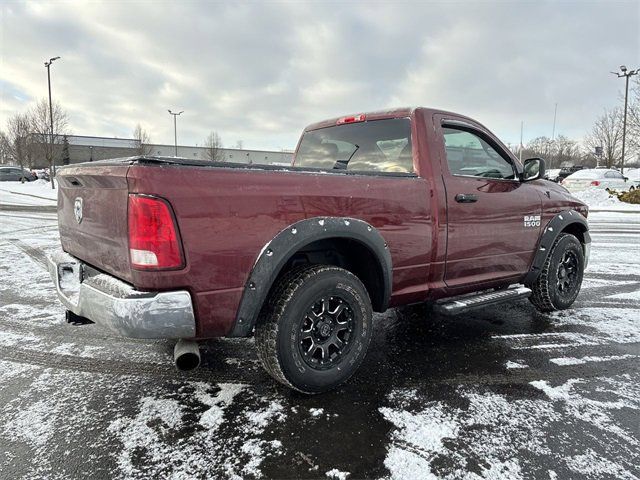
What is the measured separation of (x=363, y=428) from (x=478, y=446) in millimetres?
620

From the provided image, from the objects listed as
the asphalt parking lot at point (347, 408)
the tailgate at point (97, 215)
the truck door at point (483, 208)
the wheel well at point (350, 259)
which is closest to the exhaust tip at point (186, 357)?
the asphalt parking lot at point (347, 408)

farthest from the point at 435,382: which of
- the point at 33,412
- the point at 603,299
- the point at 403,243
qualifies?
the point at 603,299

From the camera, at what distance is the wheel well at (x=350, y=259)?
305 centimetres

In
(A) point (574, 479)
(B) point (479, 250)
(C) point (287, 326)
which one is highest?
(B) point (479, 250)

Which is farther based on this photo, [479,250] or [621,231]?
[621,231]

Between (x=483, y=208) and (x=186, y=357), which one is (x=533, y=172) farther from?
(x=186, y=357)

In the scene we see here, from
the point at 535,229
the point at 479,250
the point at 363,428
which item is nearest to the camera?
the point at 363,428

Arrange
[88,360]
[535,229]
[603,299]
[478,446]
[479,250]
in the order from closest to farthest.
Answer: [478,446]
[88,360]
[479,250]
[535,229]
[603,299]

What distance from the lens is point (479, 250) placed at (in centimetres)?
381

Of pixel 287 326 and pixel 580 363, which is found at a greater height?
pixel 287 326

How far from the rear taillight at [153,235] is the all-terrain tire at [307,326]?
2.27 feet

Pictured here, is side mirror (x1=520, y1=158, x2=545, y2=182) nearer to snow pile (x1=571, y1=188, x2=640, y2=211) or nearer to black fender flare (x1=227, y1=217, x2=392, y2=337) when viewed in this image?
black fender flare (x1=227, y1=217, x2=392, y2=337)

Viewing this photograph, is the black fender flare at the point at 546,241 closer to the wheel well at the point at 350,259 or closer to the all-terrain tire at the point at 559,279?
the all-terrain tire at the point at 559,279

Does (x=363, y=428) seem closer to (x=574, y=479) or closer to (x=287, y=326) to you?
(x=287, y=326)
